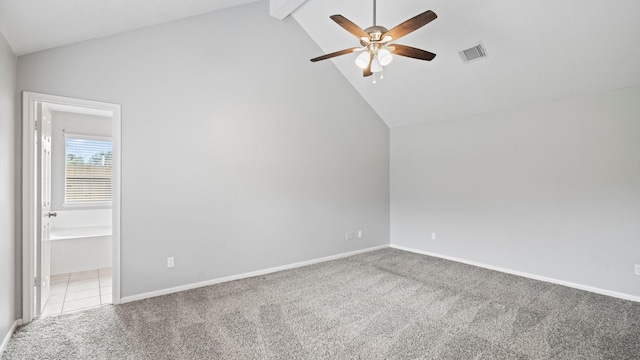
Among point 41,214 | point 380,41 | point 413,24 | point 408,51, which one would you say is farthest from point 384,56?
point 41,214

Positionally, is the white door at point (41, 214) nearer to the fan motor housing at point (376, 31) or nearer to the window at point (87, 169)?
the window at point (87, 169)

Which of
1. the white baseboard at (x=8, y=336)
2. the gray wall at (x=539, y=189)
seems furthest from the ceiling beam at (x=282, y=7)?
the white baseboard at (x=8, y=336)

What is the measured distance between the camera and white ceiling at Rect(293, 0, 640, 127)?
2949 mm

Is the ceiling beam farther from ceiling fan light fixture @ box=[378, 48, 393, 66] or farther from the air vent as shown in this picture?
the air vent

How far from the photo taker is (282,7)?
392 cm

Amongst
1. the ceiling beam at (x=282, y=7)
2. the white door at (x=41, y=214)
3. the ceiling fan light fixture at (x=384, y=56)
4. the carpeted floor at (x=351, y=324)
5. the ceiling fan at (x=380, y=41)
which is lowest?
the carpeted floor at (x=351, y=324)

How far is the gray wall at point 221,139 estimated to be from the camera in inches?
124

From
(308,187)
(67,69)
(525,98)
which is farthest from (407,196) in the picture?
(67,69)

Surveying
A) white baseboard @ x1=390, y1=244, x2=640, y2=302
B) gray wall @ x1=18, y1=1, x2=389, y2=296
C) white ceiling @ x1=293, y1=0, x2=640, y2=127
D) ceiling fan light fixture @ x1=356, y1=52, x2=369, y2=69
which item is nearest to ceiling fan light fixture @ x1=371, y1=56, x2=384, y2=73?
ceiling fan light fixture @ x1=356, y1=52, x2=369, y2=69

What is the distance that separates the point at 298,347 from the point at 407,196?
3.87 meters

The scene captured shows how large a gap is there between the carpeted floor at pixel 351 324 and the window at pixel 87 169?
286 cm

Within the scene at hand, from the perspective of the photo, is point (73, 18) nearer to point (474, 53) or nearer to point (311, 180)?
point (311, 180)

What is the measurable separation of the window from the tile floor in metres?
1.42

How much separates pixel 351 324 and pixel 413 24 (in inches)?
105
